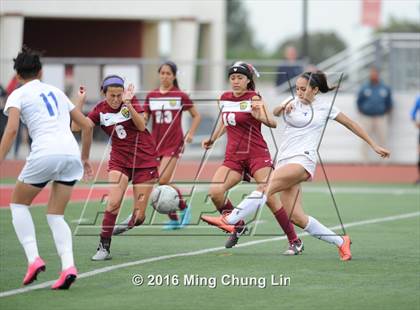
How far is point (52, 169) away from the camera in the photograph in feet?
30.1

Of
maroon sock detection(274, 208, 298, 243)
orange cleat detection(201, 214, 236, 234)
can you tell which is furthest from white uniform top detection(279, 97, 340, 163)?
orange cleat detection(201, 214, 236, 234)

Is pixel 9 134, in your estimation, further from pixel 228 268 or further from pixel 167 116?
pixel 167 116

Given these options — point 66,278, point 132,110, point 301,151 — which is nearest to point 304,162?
point 301,151

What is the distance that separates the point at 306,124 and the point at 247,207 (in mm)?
1043

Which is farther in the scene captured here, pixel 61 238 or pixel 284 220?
pixel 284 220

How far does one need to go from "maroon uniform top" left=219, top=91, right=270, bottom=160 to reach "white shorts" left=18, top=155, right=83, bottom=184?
2.67m

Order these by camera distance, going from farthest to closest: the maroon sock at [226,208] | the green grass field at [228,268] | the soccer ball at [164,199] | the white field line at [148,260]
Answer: the soccer ball at [164,199], the maroon sock at [226,208], the white field line at [148,260], the green grass field at [228,268]

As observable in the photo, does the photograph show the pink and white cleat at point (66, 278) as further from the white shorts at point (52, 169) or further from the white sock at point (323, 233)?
the white sock at point (323, 233)

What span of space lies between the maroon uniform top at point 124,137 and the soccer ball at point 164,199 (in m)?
1.02

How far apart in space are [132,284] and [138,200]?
2.22m

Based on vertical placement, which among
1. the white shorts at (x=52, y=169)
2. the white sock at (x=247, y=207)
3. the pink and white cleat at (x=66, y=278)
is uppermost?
the white shorts at (x=52, y=169)

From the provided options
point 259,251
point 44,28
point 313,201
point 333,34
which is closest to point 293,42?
point 333,34

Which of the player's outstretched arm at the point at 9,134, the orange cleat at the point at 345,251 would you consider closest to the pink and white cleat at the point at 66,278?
the player's outstretched arm at the point at 9,134

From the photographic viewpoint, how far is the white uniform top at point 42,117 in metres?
9.12
